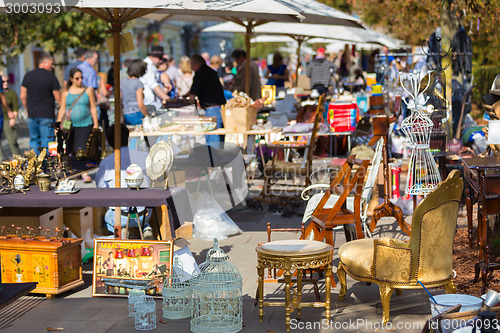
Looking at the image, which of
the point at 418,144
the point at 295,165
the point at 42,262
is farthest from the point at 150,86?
the point at 42,262

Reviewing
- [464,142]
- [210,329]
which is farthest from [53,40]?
[210,329]

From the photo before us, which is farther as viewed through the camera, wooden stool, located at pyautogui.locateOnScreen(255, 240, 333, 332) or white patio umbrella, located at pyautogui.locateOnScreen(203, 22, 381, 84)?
white patio umbrella, located at pyautogui.locateOnScreen(203, 22, 381, 84)

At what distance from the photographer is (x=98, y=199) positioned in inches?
256

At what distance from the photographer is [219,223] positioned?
859 centimetres

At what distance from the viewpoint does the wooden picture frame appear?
6.18 metres

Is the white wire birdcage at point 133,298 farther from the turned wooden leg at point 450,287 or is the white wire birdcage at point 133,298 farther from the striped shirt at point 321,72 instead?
the striped shirt at point 321,72

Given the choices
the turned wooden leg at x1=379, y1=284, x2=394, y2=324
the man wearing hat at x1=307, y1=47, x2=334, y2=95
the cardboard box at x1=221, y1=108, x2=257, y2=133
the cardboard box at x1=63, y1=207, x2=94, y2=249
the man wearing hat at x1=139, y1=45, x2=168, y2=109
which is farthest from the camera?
the man wearing hat at x1=307, y1=47, x2=334, y2=95

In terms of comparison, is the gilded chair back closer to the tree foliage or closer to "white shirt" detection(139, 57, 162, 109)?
"white shirt" detection(139, 57, 162, 109)

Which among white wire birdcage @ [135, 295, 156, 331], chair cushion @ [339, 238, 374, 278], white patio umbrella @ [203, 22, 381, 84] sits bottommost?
white wire birdcage @ [135, 295, 156, 331]

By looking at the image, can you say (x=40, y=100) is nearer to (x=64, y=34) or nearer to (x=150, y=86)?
(x=150, y=86)

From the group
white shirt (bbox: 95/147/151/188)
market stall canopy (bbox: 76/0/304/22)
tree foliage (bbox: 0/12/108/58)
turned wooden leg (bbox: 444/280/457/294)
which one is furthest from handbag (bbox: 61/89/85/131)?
tree foliage (bbox: 0/12/108/58)

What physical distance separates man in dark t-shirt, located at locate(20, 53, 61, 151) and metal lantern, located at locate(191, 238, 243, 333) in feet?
24.7

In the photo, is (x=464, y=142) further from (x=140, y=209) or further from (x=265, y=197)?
(x=140, y=209)

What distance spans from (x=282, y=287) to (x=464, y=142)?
6190mm
